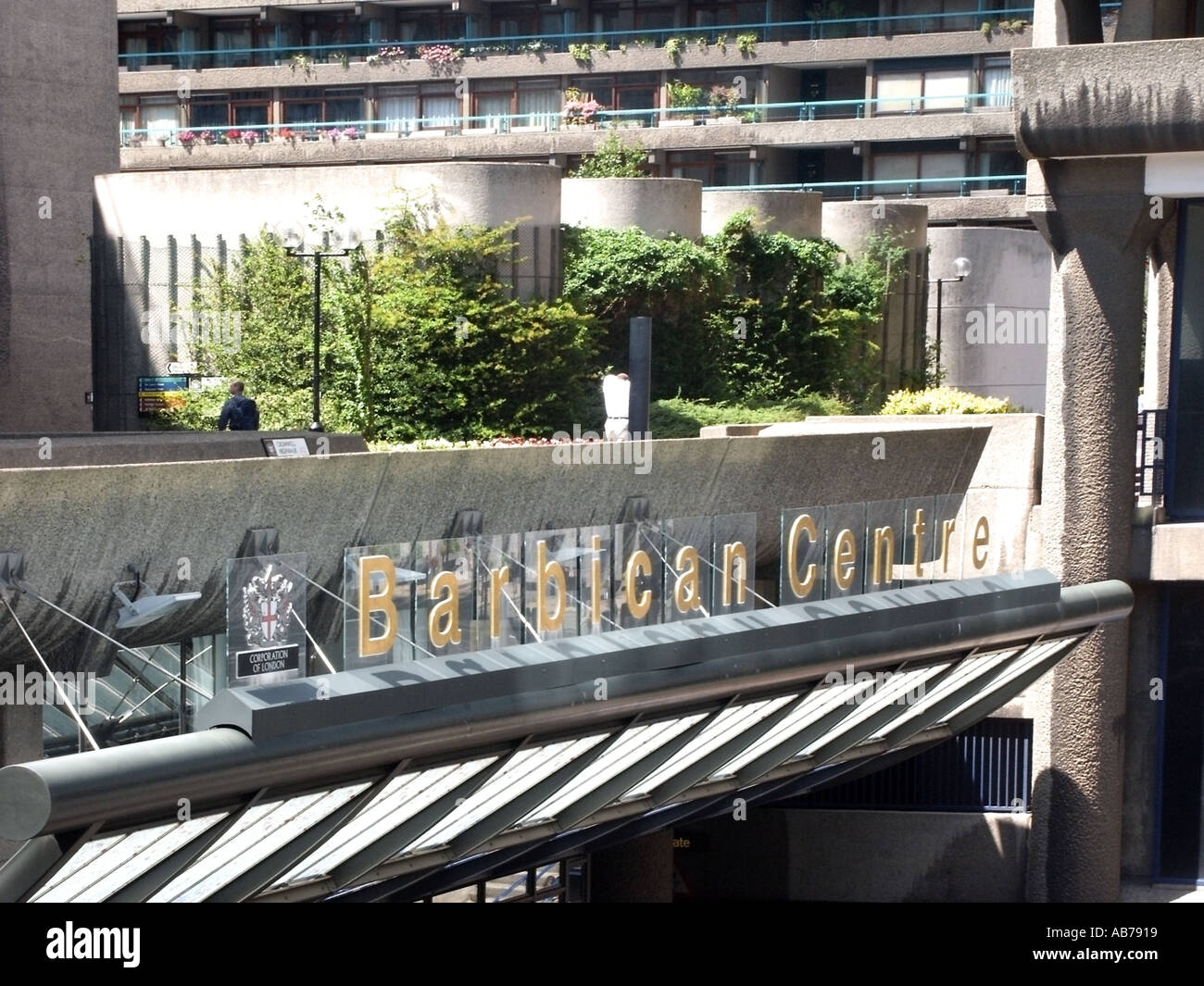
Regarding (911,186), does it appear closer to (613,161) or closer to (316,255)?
(613,161)

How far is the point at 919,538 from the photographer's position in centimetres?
1738

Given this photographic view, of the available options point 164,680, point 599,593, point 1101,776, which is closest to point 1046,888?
point 1101,776

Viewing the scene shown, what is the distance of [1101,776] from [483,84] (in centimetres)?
4521

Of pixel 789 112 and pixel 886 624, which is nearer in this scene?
pixel 886 624

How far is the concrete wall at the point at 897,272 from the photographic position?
38750 millimetres

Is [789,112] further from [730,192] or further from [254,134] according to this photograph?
[730,192]

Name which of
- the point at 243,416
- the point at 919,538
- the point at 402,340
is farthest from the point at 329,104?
the point at 919,538

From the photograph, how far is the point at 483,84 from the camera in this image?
195ft

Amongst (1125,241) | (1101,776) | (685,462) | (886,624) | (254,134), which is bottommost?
(1101,776)

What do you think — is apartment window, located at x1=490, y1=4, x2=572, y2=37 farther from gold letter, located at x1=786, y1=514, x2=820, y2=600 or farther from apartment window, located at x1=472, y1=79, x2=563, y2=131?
gold letter, located at x1=786, y1=514, x2=820, y2=600

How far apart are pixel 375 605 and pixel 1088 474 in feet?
28.3

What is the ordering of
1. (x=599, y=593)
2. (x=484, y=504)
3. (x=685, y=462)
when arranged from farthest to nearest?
(x=685, y=462)
(x=484, y=504)
(x=599, y=593)

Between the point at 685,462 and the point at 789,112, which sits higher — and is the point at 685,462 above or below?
below

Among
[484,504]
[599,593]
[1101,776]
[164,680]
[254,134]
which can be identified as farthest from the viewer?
[254,134]
